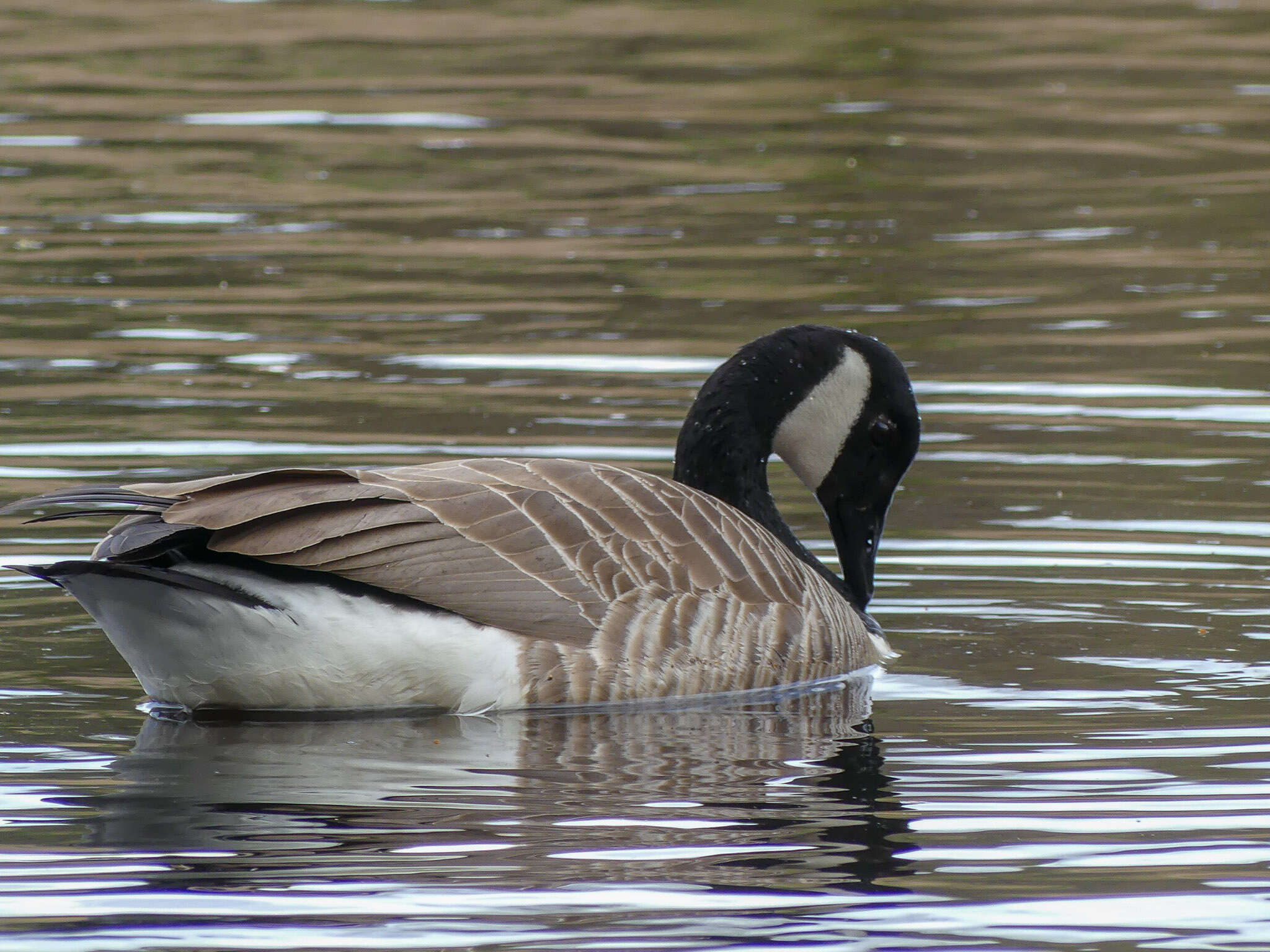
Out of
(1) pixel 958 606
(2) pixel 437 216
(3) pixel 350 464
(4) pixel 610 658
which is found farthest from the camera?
(2) pixel 437 216

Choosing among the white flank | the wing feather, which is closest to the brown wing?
the wing feather

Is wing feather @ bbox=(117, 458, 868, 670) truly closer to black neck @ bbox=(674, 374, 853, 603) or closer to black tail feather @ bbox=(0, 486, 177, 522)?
black tail feather @ bbox=(0, 486, 177, 522)

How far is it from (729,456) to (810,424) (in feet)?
1.25

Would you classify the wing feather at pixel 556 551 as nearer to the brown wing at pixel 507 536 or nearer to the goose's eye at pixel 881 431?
the brown wing at pixel 507 536

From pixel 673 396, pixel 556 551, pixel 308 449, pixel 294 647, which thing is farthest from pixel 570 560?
pixel 673 396

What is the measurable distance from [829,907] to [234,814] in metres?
1.87

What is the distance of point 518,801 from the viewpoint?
666 cm

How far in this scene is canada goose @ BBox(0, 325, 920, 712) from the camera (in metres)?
7.27

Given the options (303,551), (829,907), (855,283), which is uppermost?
(855,283)

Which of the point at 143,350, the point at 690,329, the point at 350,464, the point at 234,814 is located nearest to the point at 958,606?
the point at 350,464

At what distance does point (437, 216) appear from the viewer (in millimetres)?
18094

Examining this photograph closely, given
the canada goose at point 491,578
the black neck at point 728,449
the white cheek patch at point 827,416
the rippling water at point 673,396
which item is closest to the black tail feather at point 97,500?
the canada goose at point 491,578

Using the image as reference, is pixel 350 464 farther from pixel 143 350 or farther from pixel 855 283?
pixel 855 283

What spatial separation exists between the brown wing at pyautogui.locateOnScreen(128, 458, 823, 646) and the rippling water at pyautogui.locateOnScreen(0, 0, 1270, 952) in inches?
17.5
